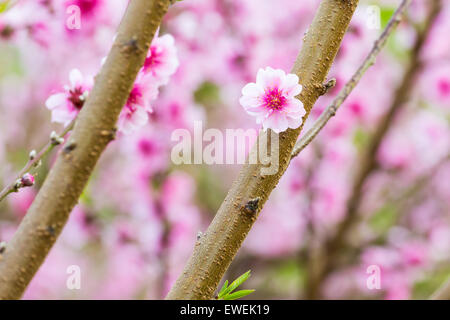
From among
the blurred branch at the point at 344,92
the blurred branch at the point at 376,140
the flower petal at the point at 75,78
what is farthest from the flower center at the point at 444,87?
the flower petal at the point at 75,78

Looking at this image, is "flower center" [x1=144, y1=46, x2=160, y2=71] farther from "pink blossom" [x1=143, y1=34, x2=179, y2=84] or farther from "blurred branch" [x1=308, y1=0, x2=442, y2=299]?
"blurred branch" [x1=308, y1=0, x2=442, y2=299]

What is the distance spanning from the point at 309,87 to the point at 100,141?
0.25 metres

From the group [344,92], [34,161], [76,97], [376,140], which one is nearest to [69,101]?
[76,97]

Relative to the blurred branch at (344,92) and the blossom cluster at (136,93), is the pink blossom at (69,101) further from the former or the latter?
the blurred branch at (344,92)

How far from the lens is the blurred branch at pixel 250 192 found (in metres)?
0.56

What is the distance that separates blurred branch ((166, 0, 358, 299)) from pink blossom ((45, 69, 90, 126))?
273 millimetres

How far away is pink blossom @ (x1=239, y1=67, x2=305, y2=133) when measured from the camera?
61 cm

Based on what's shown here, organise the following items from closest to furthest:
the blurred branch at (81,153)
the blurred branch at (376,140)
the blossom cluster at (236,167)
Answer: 1. the blurred branch at (81,153)
2. the blossom cluster at (236,167)
3. the blurred branch at (376,140)

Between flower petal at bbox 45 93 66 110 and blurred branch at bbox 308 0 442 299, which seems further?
blurred branch at bbox 308 0 442 299

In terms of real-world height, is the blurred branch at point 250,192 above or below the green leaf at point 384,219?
below

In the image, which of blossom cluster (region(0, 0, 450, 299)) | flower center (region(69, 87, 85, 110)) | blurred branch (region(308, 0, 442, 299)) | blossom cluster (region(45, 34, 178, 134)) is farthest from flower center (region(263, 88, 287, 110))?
blurred branch (region(308, 0, 442, 299))

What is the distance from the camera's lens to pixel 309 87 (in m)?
0.62

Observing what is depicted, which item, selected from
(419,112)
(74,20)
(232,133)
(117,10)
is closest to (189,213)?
(232,133)

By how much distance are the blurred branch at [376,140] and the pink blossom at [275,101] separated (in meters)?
1.66
